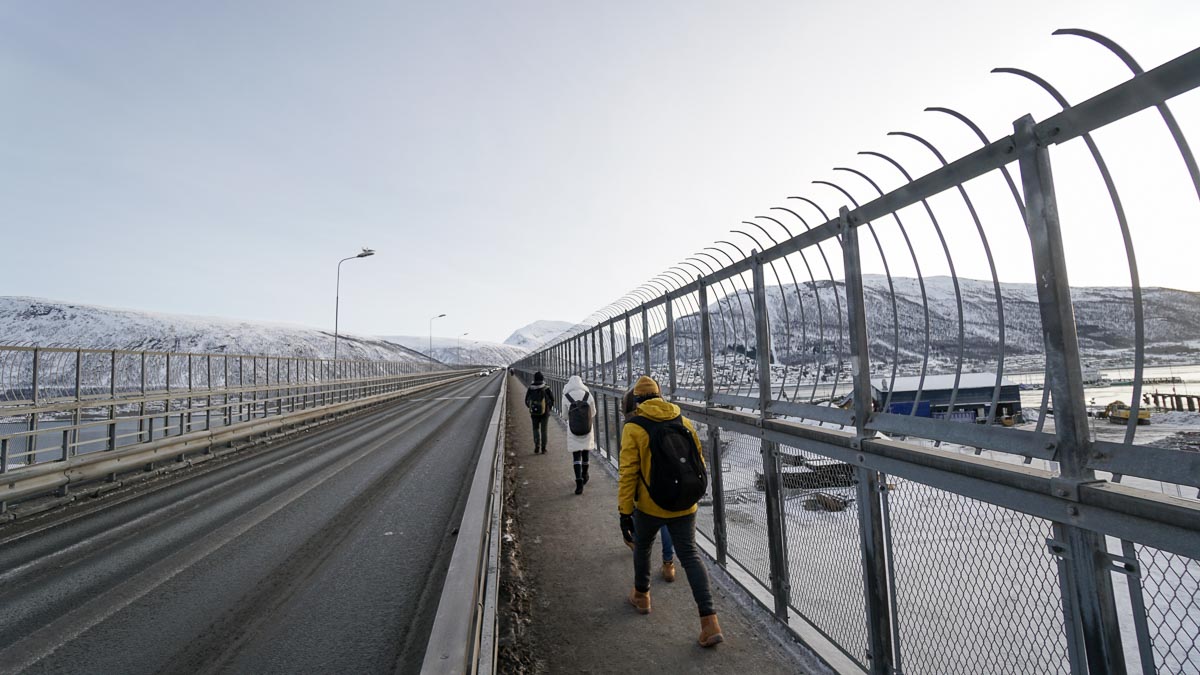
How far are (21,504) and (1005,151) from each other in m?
11.5

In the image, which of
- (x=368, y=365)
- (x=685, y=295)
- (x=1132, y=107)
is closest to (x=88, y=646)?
(x=685, y=295)

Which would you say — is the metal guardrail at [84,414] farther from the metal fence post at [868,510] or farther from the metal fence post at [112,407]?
the metal fence post at [868,510]

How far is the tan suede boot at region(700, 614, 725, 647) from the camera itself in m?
3.77

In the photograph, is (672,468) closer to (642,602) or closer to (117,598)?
(642,602)

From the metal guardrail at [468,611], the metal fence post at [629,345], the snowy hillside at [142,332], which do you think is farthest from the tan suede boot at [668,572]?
the snowy hillside at [142,332]

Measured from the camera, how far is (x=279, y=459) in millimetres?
11898

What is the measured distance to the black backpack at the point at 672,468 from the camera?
150 inches

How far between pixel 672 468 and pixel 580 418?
4599mm

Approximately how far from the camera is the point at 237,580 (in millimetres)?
4988

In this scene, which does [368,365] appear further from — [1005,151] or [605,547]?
[1005,151]

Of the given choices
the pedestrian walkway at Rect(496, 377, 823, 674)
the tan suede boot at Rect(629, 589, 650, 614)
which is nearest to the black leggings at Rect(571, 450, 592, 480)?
the pedestrian walkway at Rect(496, 377, 823, 674)

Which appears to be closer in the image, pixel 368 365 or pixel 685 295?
pixel 685 295

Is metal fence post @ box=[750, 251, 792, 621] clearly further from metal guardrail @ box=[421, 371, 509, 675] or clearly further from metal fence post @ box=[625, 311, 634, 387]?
metal fence post @ box=[625, 311, 634, 387]

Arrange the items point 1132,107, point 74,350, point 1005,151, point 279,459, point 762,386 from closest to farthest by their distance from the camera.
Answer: point 1132,107, point 1005,151, point 762,386, point 74,350, point 279,459
